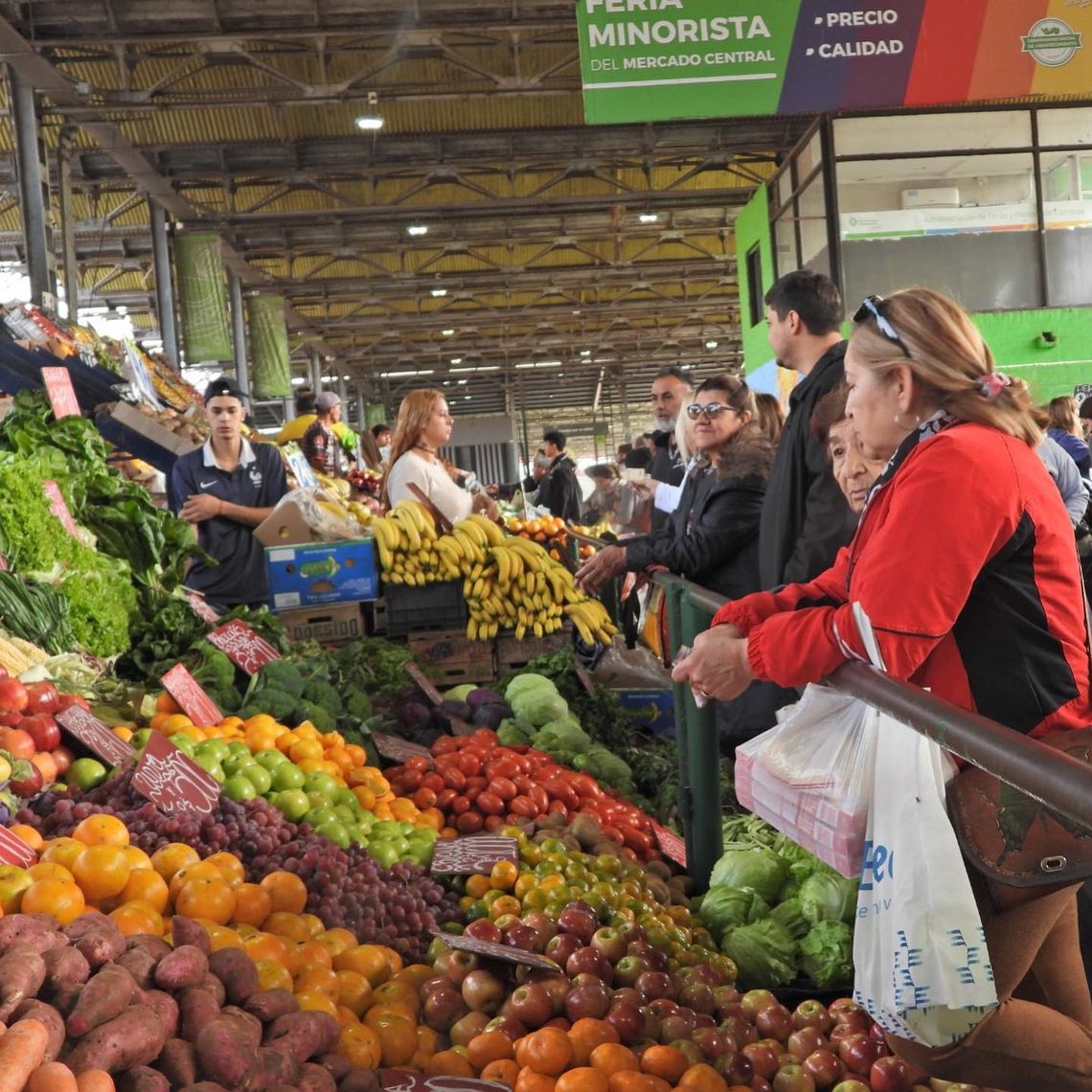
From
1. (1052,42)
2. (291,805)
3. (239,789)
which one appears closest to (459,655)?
(291,805)

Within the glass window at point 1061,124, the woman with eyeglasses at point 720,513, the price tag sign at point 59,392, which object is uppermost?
the glass window at point 1061,124

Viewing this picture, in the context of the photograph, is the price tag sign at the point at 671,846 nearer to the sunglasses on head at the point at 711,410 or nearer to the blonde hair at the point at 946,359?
the sunglasses on head at the point at 711,410

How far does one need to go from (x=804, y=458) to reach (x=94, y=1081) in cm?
228

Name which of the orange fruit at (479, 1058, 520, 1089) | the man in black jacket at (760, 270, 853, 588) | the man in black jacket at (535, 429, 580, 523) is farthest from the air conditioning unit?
the orange fruit at (479, 1058, 520, 1089)

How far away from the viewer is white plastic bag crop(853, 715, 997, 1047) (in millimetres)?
1521

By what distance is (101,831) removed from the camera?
7.49 feet

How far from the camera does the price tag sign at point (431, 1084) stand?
1749 mm

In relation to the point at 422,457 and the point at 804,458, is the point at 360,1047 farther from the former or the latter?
the point at 422,457

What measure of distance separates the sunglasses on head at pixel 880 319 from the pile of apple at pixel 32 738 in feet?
6.37

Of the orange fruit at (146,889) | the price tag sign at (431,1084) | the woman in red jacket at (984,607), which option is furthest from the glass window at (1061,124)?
the price tag sign at (431,1084)

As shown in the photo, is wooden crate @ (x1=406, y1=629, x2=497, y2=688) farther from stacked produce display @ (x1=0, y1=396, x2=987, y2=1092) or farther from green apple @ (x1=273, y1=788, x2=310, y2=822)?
green apple @ (x1=273, y1=788, x2=310, y2=822)

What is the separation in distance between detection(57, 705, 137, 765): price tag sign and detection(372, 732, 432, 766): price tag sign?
1.14 meters

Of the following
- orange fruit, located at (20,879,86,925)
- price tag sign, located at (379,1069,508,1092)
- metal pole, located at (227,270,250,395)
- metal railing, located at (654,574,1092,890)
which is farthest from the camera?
metal pole, located at (227,270,250,395)

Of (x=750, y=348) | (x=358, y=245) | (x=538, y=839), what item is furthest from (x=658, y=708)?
(x=358, y=245)
